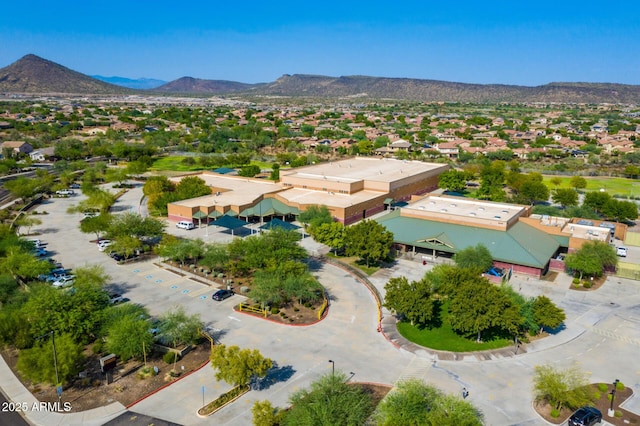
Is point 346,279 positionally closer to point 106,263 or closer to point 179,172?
point 106,263

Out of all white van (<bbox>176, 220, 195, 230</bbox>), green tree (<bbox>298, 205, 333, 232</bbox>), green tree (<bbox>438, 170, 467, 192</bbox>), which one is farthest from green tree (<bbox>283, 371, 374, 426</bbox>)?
green tree (<bbox>438, 170, 467, 192</bbox>)

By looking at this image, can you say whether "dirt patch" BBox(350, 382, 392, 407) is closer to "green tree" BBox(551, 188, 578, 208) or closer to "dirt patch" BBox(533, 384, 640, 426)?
"dirt patch" BBox(533, 384, 640, 426)

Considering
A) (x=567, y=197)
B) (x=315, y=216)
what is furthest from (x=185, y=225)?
(x=567, y=197)

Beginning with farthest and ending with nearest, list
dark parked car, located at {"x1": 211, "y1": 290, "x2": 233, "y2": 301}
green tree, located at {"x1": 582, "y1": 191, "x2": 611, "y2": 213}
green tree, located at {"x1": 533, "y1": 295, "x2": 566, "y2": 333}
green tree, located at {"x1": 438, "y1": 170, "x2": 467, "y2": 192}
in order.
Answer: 1. green tree, located at {"x1": 438, "y1": 170, "x2": 467, "y2": 192}
2. green tree, located at {"x1": 582, "y1": 191, "x2": 611, "y2": 213}
3. dark parked car, located at {"x1": 211, "y1": 290, "x2": 233, "y2": 301}
4. green tree, located at {"x1": 533, "y1": 295, "x2": 566, "y2": 333}

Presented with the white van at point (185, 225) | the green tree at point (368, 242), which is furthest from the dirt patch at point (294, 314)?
the white van at point (185, 225)

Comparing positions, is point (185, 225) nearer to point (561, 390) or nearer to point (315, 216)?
point (315, 216)

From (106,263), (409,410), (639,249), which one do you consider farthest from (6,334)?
(639,249)
